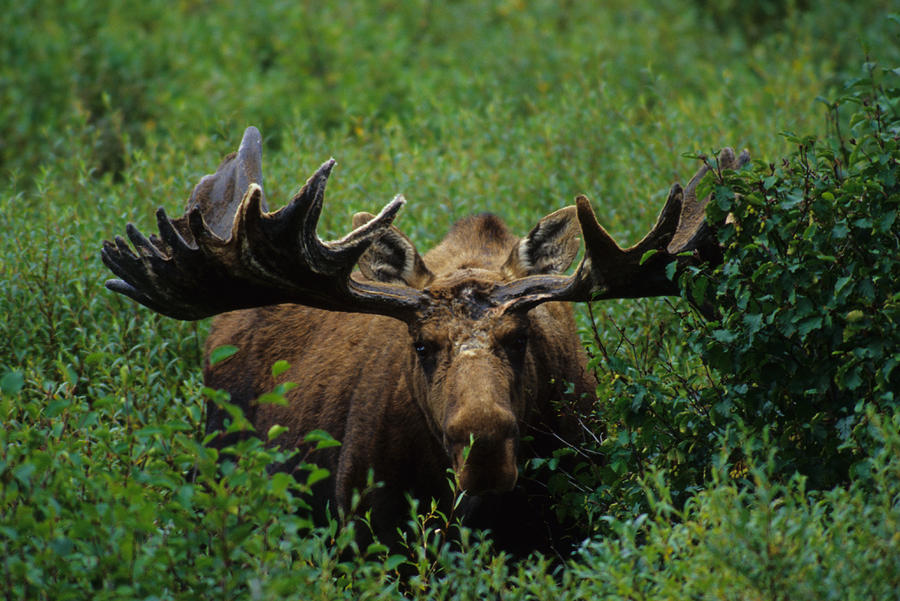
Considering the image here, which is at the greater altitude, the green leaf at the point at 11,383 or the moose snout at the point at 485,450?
the green leaf at the point at 11,383

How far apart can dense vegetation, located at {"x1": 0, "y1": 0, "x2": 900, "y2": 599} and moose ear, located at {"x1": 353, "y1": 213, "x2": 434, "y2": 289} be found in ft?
3.44

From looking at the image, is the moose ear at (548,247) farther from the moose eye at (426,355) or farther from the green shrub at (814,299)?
the green shrub at (814,299)

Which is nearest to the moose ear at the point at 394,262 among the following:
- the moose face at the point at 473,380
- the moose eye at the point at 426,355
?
the moose face at the point at 473,380

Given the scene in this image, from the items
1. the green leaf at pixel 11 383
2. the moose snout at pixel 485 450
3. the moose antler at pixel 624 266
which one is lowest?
the moose snout at pixel 485 450

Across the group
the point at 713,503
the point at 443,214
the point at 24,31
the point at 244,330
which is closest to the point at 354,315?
the point at 244,330

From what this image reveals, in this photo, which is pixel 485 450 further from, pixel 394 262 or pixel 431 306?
pixel 394 262

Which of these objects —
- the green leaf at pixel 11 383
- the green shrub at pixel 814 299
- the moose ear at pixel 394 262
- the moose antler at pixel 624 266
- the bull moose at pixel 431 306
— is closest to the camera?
the green leaf at pixel 11 383

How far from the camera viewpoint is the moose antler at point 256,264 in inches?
199

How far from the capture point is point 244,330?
697 cm

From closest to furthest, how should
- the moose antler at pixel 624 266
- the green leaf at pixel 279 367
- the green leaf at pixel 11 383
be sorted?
1. the green leaf at pixel 11 383
2. the green leaf at pixel 279 367
3. the moose antler at pixel 624 266

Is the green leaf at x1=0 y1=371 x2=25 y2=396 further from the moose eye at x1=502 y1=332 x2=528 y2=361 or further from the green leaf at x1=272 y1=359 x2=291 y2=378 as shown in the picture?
the moose eye at x1=502 y1=332 x2=528 y2=361

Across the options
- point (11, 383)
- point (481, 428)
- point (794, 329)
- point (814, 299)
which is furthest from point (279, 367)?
point (814, 299)

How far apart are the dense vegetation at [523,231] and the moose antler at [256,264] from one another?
0.53 meters

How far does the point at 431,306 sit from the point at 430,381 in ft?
1.12
